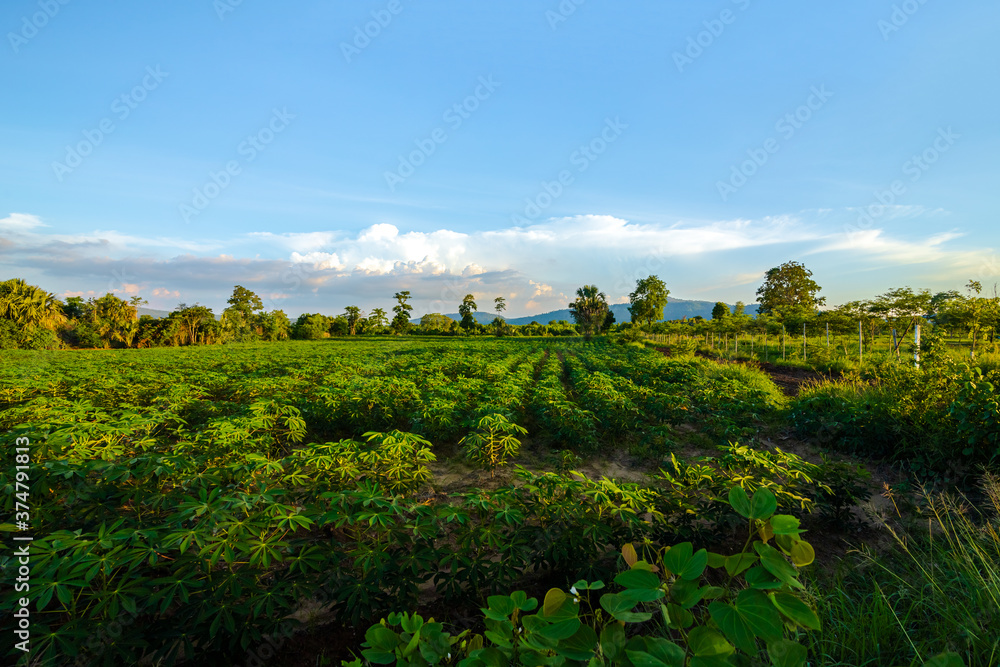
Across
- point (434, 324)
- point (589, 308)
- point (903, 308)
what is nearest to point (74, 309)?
point (434, 324)

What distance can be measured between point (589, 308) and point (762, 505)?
54999 millimetres

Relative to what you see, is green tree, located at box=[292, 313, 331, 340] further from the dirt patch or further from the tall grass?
the tall grass

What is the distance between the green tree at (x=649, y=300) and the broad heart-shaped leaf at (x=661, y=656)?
58001 mm

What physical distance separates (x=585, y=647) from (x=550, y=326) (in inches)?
3328

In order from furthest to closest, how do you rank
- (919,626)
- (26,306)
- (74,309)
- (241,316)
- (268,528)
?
(241,316) → (74,309) → (26,306) → (268,528) → (919,626)

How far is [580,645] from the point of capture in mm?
815

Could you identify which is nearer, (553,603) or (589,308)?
(553,603)

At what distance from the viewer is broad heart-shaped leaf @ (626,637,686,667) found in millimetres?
715

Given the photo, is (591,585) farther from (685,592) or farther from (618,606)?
(685,592)

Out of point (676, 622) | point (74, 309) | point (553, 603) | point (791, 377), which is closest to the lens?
point (676, 622)

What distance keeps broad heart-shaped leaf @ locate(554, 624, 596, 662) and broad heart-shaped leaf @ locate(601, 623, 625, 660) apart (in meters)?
0.02

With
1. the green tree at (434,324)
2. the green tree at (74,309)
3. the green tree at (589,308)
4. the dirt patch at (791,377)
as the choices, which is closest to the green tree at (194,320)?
the green tree at (74,309)

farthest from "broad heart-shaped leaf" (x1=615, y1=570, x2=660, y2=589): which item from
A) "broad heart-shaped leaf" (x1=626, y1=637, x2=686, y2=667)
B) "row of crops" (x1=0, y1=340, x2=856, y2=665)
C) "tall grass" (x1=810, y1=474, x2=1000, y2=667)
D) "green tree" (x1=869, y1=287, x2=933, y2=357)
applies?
"green tree" (x1=869, y1=287, x2=933, y2=357)

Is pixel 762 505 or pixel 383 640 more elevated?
pixel 762 505
